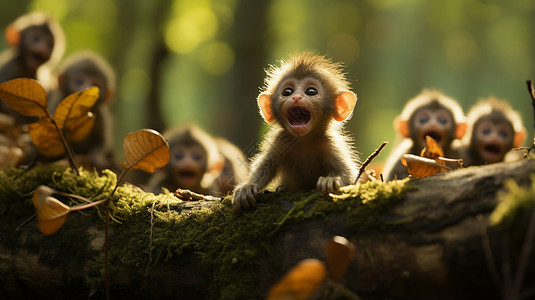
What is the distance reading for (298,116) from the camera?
13.5 ft

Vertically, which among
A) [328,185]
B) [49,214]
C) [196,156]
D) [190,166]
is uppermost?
[328,185]

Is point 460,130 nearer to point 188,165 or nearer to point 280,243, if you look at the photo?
point 188,165

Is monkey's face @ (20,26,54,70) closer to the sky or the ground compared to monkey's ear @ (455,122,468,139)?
closer to the ground

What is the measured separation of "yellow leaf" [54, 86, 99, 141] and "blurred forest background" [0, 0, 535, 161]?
124 inches

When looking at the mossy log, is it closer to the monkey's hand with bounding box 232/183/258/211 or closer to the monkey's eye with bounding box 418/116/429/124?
the monkey's hand with bounding box 232/183/258/211

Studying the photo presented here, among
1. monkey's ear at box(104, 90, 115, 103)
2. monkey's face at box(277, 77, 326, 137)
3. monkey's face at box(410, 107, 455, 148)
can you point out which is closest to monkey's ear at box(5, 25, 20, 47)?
monkey's ear at box(104, 90, 115, 103)

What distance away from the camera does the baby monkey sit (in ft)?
13.1

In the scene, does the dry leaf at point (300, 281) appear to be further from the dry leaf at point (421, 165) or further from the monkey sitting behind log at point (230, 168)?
the monkey sitting behind log at point (230, 168)

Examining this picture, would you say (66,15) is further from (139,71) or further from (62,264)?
(62,264)

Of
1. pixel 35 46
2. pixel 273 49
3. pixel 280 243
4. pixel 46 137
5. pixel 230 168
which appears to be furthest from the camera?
pixel 273 49

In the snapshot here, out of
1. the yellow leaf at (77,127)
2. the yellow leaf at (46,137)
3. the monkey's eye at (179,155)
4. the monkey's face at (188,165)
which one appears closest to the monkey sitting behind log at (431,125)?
the monkey's face at (188,165)

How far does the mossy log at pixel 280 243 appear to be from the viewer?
225cm

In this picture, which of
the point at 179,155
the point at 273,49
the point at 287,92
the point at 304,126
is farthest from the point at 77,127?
the point at 273,49

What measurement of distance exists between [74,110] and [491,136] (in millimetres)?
5866
